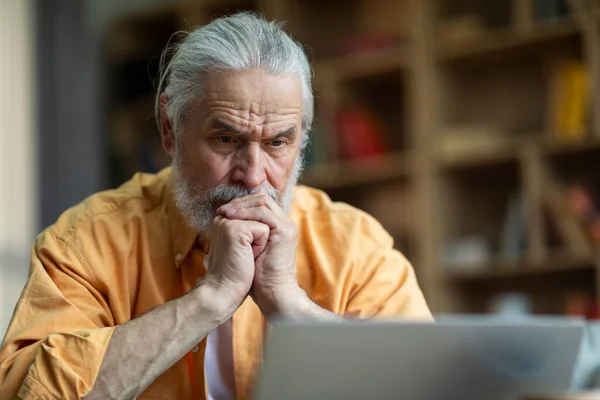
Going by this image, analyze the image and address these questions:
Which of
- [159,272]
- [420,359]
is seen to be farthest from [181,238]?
[420,359]

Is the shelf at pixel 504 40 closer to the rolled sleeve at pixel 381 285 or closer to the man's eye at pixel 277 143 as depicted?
the rolled sleeve at pixel 381 285

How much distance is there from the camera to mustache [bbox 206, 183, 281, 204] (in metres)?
1.84

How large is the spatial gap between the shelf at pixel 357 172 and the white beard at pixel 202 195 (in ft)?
8.67

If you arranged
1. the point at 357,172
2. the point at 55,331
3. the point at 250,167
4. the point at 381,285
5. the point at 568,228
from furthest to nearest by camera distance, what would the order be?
the point at 357,172, the point at 568,228, the point at 381,285, the point at 250,167, the point at 55,331

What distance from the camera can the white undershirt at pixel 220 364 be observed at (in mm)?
1866

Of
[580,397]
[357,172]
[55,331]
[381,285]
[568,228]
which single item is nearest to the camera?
[580,397]

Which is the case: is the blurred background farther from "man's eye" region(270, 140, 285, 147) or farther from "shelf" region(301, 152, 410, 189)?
"man's eye" region(270, 140, 285, 147)

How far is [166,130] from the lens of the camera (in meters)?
2.00

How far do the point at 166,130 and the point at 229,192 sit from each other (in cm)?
24

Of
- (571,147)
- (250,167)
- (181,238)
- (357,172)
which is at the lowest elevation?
(357,172)

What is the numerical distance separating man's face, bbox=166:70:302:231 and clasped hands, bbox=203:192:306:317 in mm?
48

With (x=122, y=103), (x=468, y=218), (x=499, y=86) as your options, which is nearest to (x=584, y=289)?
(x=468, y=218)

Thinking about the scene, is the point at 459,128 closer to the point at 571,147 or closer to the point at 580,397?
the point at 571,147

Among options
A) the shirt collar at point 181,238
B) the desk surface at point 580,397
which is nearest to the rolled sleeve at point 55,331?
the shirt collar at point 181,238
